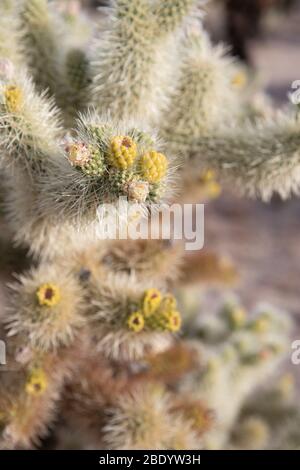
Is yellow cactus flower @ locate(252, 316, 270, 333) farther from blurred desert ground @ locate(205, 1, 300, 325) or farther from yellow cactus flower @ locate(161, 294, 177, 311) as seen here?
blurred desert ground @ locate(205, 1, 300, 325)

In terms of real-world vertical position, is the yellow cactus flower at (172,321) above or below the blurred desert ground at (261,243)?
below

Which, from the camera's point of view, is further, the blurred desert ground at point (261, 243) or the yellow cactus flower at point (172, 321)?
the blurred desert ground at point (261, 243)

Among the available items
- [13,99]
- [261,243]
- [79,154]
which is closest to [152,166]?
[79,154]

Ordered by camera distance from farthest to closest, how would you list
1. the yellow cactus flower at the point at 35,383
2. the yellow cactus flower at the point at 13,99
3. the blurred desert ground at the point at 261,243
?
the blurred desert ground at the point at 261,243 → the yellow cactus flower at the point at 35,383 → the yellow cactus flower at the point at 13,99

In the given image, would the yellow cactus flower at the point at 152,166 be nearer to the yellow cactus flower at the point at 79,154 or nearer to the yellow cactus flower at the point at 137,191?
the yellow cactus flower at the point at 137,191

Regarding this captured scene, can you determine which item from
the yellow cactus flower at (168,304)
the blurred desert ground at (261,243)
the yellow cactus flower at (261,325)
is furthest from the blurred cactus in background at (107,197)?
the blurred desert ground at (261,243)

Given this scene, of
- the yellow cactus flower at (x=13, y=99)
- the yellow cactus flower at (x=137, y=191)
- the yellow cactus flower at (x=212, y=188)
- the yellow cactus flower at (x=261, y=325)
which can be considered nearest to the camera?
the yellow cactus flower at (x=137, y=191)

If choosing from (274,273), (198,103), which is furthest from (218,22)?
(198,103)
